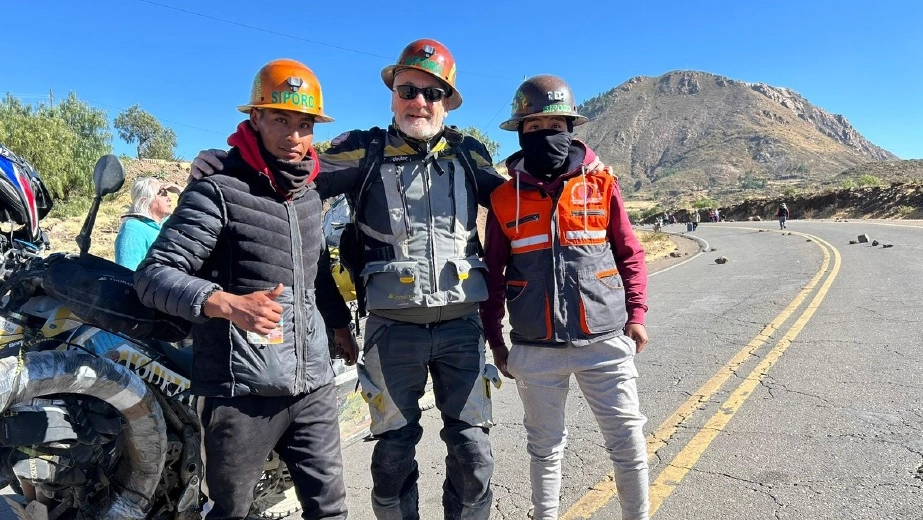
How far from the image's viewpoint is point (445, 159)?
8.97 ft

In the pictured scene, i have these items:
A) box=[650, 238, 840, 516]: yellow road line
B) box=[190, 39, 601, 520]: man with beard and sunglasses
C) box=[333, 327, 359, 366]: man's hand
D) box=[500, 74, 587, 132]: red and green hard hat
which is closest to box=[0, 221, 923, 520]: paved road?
box=[650, 238, 840, 516]: yellow road line

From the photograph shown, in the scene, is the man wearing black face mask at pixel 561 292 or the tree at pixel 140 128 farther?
the tree at pixel 140 128

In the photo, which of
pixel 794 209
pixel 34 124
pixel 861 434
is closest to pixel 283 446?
pixel 861 434

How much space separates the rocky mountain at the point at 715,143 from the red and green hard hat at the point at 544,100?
101974 millimetres

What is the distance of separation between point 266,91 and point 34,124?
3308 centimetres

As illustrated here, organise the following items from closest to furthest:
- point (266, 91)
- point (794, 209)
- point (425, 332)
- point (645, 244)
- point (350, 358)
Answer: point (266, 91), point (425, 332), point (350, 358), point (645, 244), point (794, 209)

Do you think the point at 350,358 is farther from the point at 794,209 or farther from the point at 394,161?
the point at 794,209

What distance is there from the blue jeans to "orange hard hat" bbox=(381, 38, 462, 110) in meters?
1.12

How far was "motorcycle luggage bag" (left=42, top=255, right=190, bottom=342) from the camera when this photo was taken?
2104mm

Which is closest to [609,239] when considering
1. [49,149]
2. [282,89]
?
[282,89]

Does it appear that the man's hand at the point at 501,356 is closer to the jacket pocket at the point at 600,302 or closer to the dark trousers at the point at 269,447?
the jacket pocket at the point at 600,302

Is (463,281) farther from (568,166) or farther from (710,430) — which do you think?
(710,430)

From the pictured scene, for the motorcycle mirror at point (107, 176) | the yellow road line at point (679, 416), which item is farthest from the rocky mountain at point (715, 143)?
the motorcycle mirror at point (107, 176)

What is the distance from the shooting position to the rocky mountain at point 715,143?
381 ft
